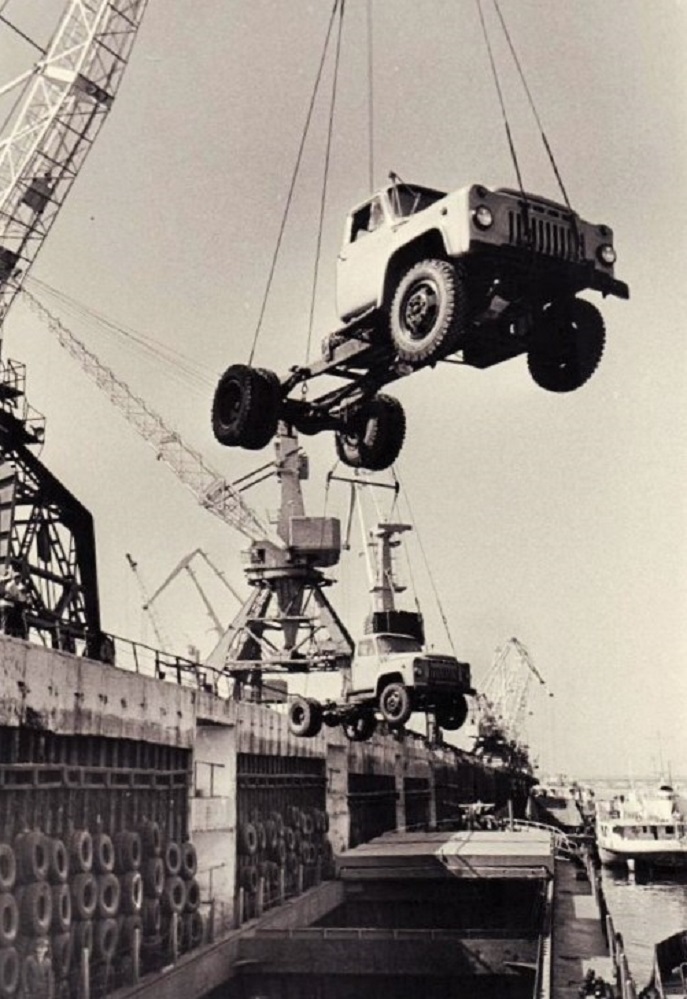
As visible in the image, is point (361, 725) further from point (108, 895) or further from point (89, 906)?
point (89, 906)

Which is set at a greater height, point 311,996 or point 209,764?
point 209,764

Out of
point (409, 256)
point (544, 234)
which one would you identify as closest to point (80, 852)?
point (409, 256)

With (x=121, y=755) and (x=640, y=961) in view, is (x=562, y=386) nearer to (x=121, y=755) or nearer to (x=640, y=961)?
(x=121, y=755)

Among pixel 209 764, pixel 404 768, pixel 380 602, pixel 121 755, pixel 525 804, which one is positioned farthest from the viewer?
pixel 525 804

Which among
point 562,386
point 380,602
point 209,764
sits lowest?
point 209,764

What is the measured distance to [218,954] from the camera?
1989cm

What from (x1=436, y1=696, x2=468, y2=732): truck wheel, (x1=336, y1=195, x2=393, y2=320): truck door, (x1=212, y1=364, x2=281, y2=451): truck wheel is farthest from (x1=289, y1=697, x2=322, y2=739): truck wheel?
(x1=336, y1=195, x2=393, y2=320): truck door

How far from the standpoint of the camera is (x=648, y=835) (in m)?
58.6

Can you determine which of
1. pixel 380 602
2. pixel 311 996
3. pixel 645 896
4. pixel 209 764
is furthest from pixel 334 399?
pixel 380 602

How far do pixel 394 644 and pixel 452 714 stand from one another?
2092mm

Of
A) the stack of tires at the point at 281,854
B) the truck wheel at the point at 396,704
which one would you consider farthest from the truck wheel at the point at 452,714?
the stack of tires at the point at 281,854

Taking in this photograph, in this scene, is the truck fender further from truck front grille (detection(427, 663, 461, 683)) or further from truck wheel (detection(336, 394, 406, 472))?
truck front grille (detection(427, 663, 461, 683))

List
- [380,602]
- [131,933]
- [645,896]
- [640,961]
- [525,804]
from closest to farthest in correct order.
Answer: [131,933], [640,961], [645,896], [380,602], [525,804]

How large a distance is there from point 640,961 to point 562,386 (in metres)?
23.3
